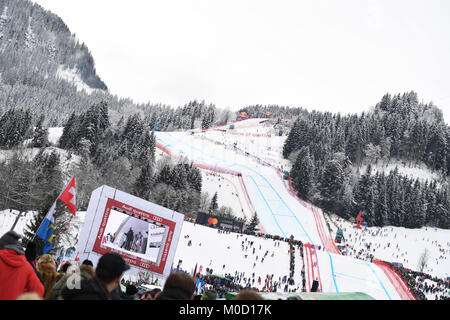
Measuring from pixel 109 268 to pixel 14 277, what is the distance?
1071 millimetres

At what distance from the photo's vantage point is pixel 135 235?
12930 millimetres

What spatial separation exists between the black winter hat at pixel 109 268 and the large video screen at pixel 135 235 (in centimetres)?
1018

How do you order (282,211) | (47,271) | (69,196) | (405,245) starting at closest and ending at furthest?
(47,271), (69,196), (405,245), (282,211)

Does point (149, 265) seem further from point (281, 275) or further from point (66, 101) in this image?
point (66, 101)

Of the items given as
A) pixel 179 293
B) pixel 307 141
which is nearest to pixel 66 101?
pixel 307 141

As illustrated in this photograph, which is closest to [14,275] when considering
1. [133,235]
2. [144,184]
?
[133,235]

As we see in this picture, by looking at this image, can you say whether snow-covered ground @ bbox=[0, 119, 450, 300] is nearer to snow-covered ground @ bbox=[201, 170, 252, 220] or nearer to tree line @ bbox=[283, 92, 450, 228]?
snow-covered ground @ bbox=[201, 170, 252, 220]

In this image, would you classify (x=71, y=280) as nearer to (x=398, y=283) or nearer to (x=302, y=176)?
(x=398, y=283)

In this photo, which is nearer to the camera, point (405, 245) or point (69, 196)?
point (69, 196)

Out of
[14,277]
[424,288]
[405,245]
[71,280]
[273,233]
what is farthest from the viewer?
[405,245]

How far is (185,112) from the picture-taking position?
131 m

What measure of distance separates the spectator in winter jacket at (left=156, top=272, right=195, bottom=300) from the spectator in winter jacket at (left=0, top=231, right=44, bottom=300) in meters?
1.38

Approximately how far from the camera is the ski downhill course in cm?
2698

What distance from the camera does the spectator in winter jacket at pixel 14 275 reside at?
2758mm
